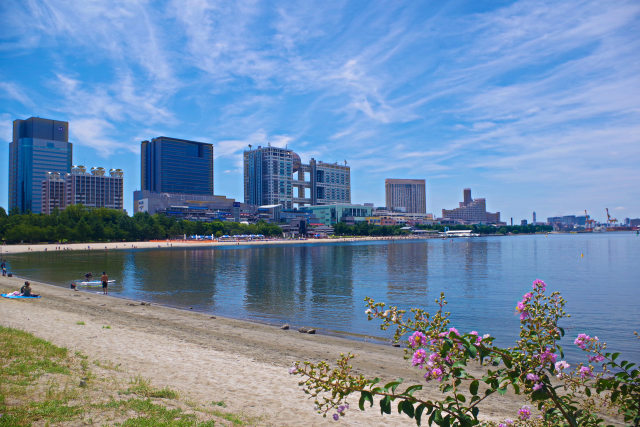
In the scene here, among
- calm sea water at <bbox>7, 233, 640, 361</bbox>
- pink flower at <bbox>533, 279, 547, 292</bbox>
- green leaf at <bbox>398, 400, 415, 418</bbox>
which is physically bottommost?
calm sea water at <bbox>7, 233, 640, 361</bbox>

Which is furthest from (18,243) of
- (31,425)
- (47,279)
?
(31,425)

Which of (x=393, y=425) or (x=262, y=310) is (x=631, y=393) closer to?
(x=393, y=425)

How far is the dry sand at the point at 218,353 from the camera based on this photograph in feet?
39.1

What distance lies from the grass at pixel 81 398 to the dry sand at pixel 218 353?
37.6 inches

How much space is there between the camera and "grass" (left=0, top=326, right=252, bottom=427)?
8.91 m

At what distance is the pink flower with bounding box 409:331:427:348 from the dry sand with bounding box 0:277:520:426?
293 inches

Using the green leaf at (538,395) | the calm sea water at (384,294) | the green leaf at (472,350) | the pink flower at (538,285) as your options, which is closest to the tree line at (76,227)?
the calm sea water at (384,294)

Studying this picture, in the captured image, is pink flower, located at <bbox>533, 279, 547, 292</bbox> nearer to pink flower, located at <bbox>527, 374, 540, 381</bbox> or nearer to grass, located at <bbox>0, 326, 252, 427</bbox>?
pink flower, located at <bbox>527, 374, 540, 381</bbox>

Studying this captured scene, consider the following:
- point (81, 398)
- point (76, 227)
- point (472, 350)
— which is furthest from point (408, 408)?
point (76, 227)

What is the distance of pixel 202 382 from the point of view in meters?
13.5

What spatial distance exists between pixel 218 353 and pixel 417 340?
51.5ft

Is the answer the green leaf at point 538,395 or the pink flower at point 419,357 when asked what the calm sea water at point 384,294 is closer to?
the green leaf at point 538,395

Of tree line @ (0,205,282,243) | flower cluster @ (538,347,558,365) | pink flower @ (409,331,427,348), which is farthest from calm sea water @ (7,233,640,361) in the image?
tree line @ (0,205,282,243)

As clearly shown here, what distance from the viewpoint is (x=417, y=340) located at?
14.2ft
